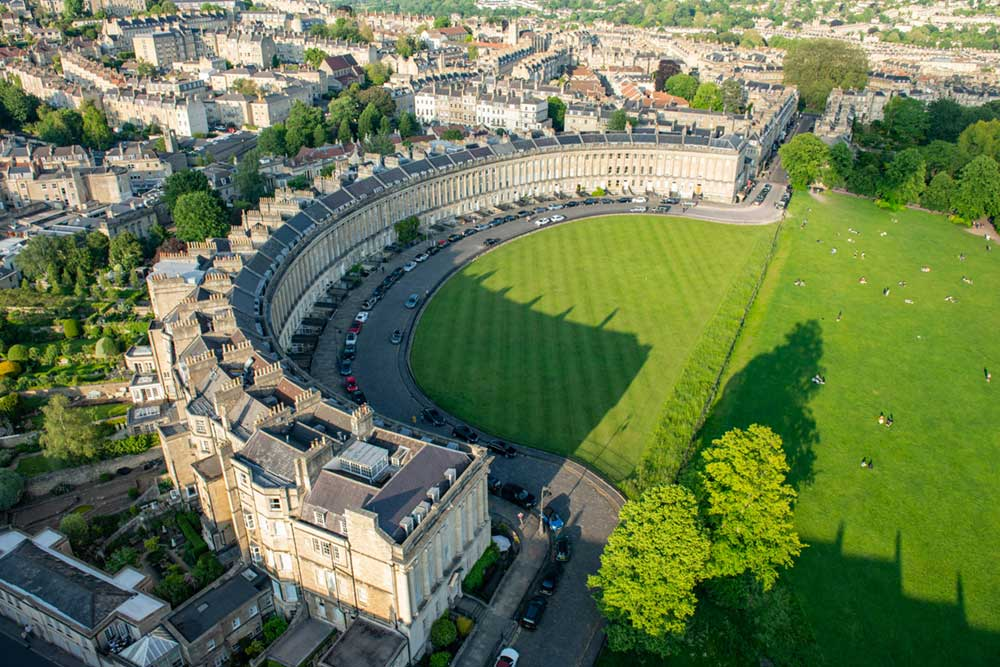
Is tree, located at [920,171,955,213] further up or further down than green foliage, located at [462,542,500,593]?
further up


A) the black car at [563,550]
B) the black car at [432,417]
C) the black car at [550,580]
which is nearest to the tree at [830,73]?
the black car at [432,417]

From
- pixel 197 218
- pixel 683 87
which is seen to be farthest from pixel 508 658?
pixel 683 87

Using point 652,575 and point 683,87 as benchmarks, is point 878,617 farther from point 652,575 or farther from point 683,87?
point 683,87

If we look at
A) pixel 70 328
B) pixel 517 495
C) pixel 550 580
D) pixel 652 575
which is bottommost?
pixel 550 580

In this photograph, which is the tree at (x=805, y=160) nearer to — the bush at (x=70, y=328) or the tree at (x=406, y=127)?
the tree at (x=406, y=127)

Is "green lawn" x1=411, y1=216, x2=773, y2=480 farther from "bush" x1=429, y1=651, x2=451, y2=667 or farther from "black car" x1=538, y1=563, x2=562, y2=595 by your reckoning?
"bush" x1=429, y1=651, x2=451, y2=667

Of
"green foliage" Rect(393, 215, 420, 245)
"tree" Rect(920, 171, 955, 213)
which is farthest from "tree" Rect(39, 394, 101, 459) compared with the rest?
"tree" Rect(920, 171, 955, 213)
